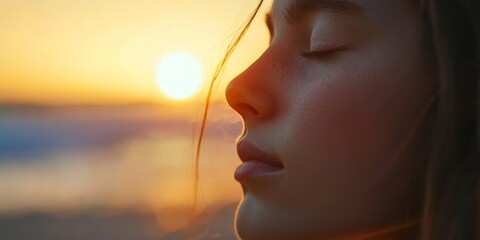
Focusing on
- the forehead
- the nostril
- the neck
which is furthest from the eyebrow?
the neck

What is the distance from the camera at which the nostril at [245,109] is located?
0.78 m

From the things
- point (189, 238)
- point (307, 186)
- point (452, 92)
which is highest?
point (452, 92)

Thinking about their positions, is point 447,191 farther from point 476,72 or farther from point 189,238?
point 189,238

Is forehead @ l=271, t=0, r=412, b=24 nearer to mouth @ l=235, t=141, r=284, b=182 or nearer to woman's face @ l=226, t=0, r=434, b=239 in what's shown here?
woman's face @ l=226, t=0, r=434, b=239

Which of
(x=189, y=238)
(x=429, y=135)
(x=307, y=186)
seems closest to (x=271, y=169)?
(x=307, y=186)

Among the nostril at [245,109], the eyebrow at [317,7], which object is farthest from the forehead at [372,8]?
the nostril at [245,109]

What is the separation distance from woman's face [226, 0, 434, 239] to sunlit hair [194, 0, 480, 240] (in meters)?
0.01

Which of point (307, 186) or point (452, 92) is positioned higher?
point (452, 92)

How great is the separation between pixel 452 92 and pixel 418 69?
0.04m

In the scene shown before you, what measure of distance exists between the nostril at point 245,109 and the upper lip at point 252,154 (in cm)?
3

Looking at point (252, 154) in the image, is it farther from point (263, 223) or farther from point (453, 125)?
point (453, 125)

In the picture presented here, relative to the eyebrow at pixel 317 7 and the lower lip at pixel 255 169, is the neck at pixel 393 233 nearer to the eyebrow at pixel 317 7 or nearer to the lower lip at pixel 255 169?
the lower lip at pixel 255 169

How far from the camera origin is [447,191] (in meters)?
0.73

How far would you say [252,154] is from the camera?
2.56 feet
